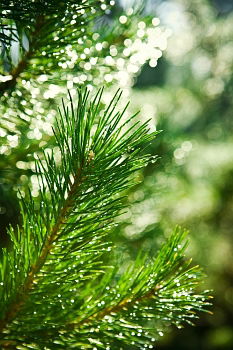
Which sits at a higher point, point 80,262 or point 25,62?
point 25,62

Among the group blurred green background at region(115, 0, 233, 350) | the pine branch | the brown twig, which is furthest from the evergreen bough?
blurred green background at region(115, 0, 233, 350)

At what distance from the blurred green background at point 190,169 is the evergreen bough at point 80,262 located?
10cm

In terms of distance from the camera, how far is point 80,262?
0.36 m

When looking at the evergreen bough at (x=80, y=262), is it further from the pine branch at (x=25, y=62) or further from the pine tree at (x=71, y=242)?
the pine branch at (x=25, y=62)

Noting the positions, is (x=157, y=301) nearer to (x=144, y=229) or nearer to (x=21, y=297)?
(x=21, y=297)

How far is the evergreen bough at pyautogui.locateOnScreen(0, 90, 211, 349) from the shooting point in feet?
0.98

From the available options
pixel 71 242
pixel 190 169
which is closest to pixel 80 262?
pixel 71 242

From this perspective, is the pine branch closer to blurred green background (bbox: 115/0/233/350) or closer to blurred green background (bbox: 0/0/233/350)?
blurred green background (bbox: 0/0/233/350)

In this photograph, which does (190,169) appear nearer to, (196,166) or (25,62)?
(196,166)

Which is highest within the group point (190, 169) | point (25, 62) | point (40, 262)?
point (190, 169)

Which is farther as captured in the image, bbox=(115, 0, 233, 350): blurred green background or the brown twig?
bbox=(115, 0, 233, 350): blurred green background

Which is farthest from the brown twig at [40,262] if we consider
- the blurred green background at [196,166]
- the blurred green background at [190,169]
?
the blurred green background at [196,166]

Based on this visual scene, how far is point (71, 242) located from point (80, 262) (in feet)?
0.10

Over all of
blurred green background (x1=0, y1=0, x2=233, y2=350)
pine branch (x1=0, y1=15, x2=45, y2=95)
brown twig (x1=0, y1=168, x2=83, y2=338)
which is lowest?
brown twig (x1=0, y1=168, x2=83, y2=338)
